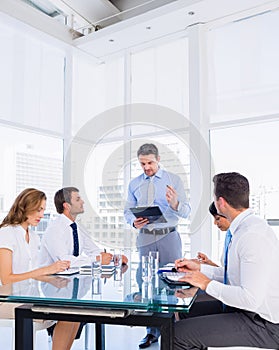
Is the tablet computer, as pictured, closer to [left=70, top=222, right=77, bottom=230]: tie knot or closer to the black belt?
the black belt

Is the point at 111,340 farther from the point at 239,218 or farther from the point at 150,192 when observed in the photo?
the point at 239,218

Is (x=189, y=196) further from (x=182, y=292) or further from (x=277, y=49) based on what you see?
(x=182, y=292)

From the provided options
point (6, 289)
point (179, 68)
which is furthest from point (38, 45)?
point (6, 289)

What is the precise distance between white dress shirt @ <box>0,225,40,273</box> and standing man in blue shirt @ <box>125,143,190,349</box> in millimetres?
842

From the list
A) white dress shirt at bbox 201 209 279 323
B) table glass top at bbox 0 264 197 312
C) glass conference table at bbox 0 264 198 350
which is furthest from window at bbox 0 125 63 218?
white dress shirt at bbox 201 209 279 323

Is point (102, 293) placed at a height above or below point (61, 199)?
below

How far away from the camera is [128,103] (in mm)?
4805

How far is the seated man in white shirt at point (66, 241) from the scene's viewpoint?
252cm

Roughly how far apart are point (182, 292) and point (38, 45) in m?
3.82

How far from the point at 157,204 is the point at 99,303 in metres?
1.76

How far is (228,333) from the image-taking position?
158cm

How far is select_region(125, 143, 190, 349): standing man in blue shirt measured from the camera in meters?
3.08

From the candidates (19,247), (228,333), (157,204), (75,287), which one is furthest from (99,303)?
(157,204)

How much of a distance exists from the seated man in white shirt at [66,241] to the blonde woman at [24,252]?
3.5 inches
